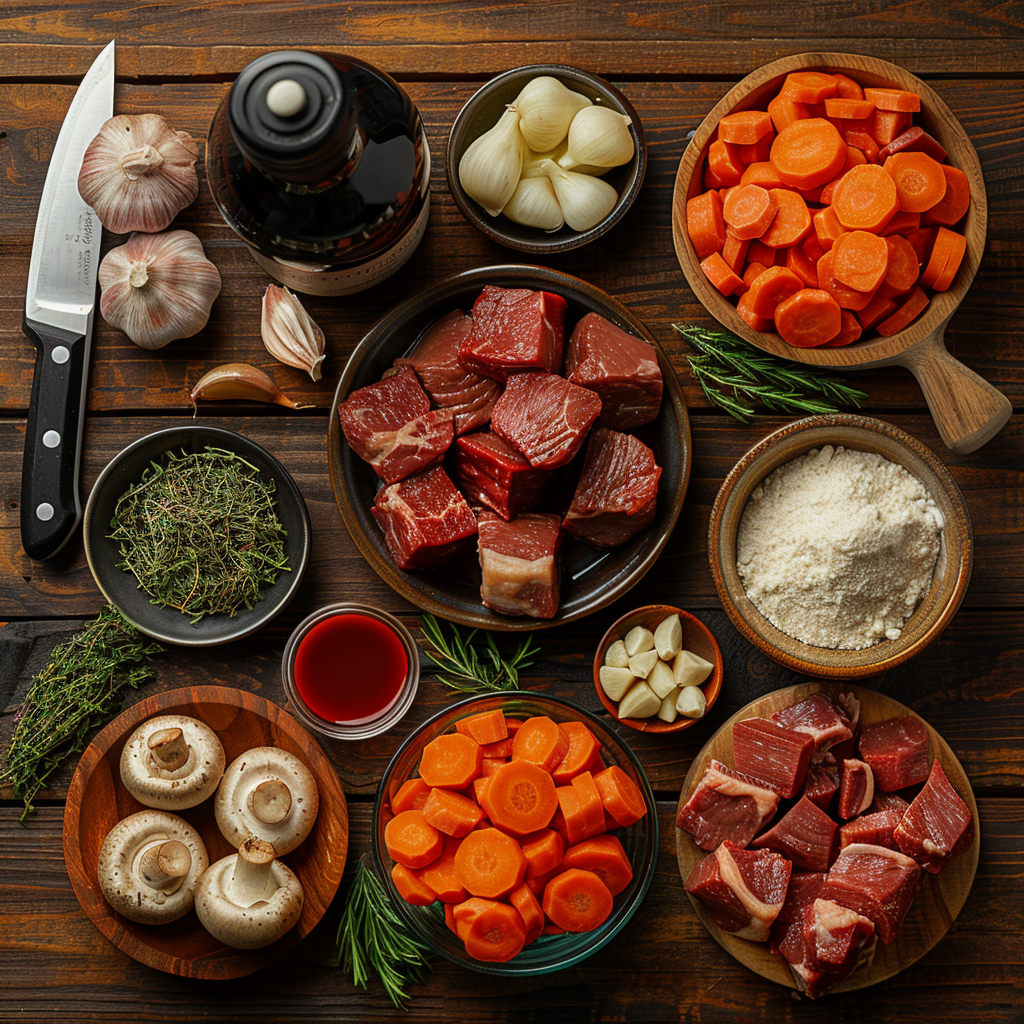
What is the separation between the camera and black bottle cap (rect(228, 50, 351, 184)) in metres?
1.71

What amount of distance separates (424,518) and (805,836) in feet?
4.48

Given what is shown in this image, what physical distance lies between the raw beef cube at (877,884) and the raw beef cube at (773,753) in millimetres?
226

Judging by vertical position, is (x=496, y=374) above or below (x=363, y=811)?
above

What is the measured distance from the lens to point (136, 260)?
7.65 feet

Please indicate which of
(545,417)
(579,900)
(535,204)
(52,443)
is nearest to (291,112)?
(535,204)

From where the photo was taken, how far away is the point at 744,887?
2.18 meters

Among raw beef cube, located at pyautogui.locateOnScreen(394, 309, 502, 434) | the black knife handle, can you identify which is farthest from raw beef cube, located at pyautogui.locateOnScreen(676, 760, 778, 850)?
the black knife handle

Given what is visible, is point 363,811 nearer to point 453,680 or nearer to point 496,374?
point 453,680

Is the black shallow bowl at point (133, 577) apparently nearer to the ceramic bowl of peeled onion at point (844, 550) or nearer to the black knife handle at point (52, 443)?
the black knife handle at point (52, 443)

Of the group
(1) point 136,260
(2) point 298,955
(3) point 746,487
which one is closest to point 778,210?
(3) point 746,487

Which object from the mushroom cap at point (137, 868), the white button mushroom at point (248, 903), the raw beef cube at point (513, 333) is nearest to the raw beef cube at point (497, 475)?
the raw beef cube at point (513, 333)

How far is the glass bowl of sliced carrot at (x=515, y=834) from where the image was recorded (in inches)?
82.9

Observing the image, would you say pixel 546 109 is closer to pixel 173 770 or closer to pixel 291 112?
pixel 291 112

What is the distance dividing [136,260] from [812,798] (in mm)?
2444
